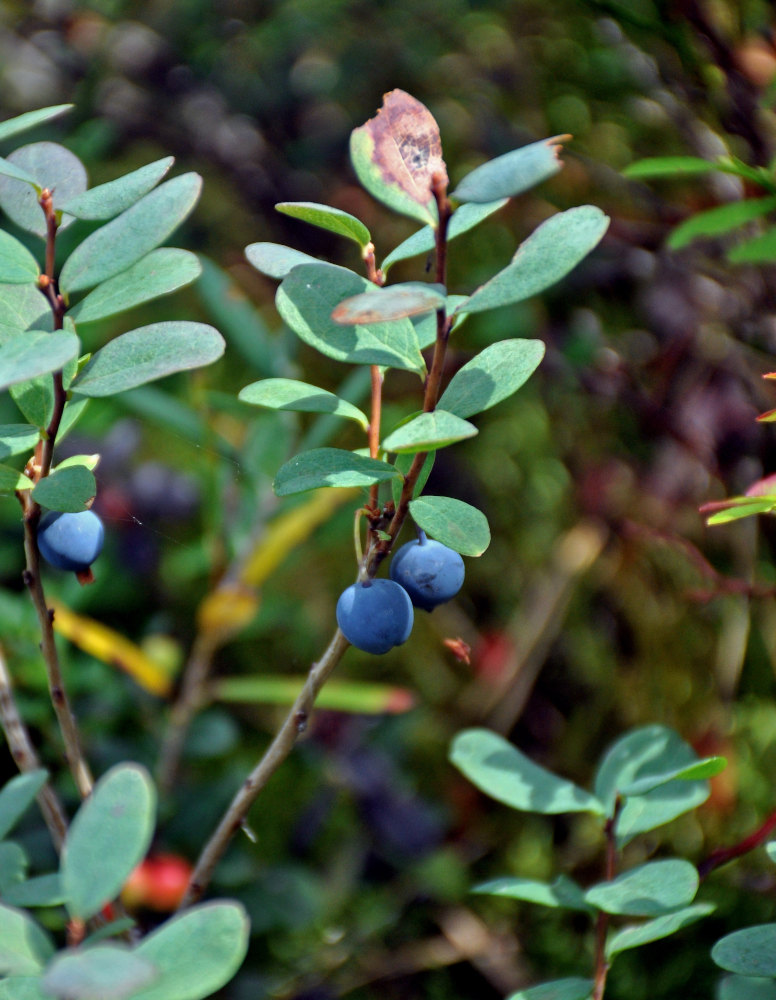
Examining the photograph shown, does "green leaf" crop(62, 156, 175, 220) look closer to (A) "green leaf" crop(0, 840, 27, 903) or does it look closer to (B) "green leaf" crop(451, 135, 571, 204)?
(B) "green leaf" crop(451, 135, 571, 204)

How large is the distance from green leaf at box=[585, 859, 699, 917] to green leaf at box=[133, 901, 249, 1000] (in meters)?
0.26

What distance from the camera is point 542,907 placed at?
1055mm

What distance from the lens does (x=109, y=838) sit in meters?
0.33

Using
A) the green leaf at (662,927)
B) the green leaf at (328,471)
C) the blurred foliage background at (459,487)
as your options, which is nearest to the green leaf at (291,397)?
the green leaf at (328,471)

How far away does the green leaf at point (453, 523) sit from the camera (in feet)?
1.34

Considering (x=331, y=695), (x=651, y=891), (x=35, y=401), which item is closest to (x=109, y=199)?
(x=35, y=401)

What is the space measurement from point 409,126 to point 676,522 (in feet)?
3.47

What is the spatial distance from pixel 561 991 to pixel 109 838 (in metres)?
0.34

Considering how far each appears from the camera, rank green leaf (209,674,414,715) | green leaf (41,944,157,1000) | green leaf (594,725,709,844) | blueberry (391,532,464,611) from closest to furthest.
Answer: green leaf (41,944,157,1000) < blueberry (391,532,464,611) < green leaf (594,725,709,844) < green leaf (209,674,414,715)

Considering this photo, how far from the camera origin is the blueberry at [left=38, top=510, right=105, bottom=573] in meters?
0.46

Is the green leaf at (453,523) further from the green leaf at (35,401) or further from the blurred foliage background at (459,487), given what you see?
the blurred foliage background at (459,487)

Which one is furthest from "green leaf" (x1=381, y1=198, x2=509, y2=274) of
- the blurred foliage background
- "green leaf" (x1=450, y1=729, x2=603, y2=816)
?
the blurred foliage background

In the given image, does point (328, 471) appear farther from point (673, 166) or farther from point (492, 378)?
point (673, 166)

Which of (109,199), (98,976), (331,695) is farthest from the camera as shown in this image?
(331,695)
